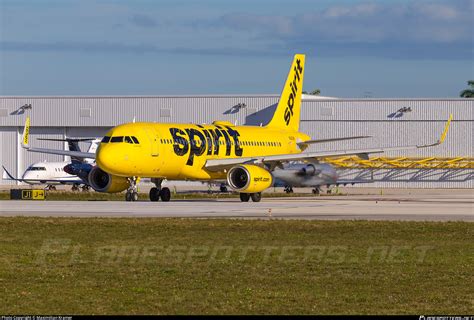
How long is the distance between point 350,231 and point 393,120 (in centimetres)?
6829

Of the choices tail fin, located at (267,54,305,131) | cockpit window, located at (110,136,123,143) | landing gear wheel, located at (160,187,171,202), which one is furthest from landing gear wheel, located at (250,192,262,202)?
tail fin, located at (267,54,305,131)

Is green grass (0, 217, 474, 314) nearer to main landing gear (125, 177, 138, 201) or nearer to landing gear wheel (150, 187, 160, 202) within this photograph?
main landing gear (125, 177, 138, 201)

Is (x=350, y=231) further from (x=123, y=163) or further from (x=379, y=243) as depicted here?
(x=123, y=163)

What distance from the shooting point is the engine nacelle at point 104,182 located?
57750 millimetres

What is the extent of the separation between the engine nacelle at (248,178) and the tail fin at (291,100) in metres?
13.3

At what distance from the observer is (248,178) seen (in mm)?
55406

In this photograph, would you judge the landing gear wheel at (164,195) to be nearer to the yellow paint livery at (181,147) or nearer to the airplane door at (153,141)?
the yellow paint livery at (181,147)

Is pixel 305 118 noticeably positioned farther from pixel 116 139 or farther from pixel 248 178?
pixel 116 139

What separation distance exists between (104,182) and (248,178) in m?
8.26

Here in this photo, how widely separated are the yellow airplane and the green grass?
18558mm

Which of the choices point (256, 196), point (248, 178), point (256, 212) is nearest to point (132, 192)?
point (248, 178)

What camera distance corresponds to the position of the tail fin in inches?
2751

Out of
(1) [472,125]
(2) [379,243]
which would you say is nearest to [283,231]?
(2) [379,243]

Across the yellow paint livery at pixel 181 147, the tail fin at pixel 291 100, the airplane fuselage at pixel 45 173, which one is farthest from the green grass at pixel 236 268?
the airplane fuselage at pixel 45 173
